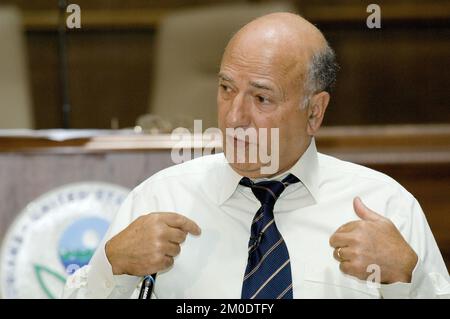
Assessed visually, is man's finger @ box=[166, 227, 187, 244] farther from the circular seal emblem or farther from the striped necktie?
the circular seal emblem

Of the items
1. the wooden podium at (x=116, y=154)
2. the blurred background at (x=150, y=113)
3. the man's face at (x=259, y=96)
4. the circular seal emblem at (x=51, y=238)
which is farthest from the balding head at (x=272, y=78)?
the circular seal emblem at (x=51, y=238)

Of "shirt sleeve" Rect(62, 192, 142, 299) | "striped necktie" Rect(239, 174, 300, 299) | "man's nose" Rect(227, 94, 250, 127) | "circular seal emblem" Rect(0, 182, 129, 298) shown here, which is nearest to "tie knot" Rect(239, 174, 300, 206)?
"striped necktie" Rect(239, 174, 300, 299)

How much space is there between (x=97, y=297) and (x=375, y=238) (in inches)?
16.2

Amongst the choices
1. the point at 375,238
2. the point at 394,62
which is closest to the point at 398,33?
the point at 394,62

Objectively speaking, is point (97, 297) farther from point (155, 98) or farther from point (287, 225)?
point (155, 98)

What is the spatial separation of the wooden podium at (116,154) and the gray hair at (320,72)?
14.6 inches

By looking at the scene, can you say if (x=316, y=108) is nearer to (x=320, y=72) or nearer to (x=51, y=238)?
(x=320, y=72)

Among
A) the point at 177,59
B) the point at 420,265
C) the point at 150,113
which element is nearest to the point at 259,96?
the point at 420,265

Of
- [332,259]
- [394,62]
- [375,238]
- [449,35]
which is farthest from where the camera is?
[394,62]

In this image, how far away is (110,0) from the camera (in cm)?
214

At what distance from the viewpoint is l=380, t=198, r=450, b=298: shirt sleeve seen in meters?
1.15

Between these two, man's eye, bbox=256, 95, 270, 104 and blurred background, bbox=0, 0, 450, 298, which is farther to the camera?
blurred background, bbox=0, 0, 450, 298

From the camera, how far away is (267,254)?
1217 mm

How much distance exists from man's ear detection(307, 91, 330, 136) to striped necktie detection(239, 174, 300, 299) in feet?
0.26
